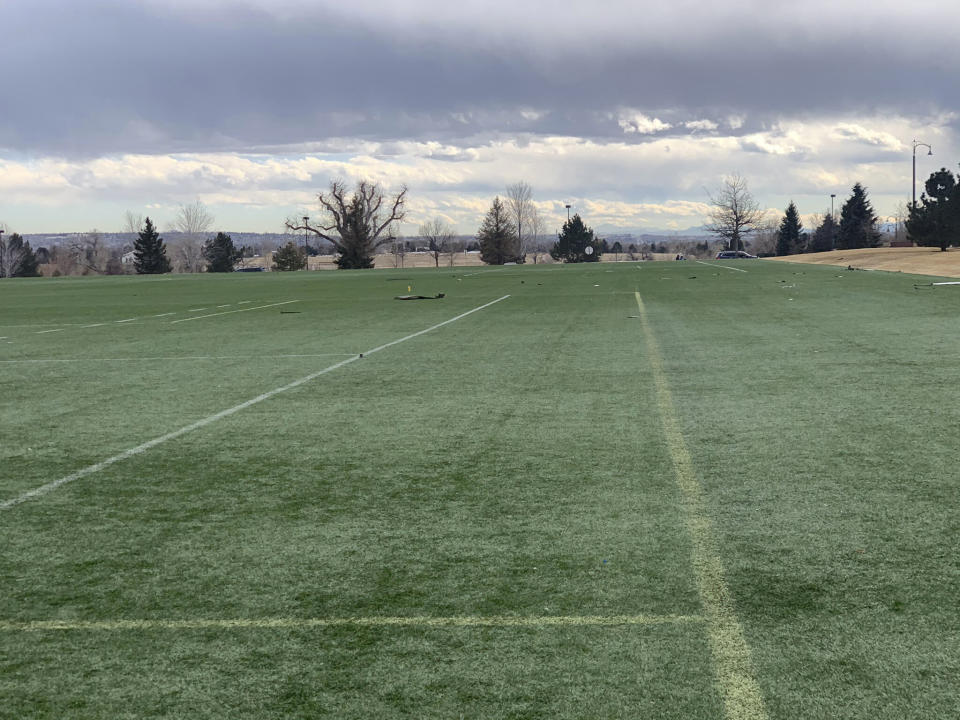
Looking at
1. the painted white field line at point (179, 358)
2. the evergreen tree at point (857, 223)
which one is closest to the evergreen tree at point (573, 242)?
the evergreen tree at point (857, 223)

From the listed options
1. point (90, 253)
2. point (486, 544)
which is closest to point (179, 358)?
point (486, 544)

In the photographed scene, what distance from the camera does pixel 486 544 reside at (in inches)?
187

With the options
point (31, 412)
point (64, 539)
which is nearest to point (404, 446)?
point (64, 539)

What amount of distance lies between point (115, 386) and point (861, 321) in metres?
12.4

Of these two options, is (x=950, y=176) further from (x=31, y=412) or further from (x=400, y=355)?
(x=31, y=412)

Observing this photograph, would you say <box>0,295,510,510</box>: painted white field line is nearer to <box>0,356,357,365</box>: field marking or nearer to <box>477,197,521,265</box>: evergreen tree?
<box>0,356,357,365</box>: field marking

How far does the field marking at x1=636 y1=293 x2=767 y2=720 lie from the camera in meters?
3.12

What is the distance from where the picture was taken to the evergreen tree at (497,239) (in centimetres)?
13225

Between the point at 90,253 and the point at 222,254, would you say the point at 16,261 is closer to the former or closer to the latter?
the point at 222,254

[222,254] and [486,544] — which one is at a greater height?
[222,254]

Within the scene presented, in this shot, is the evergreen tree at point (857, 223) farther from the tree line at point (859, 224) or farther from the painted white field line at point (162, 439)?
the painted white field line at point (162, 439)

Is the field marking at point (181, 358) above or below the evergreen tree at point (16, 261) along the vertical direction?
below

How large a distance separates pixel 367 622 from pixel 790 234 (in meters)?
145

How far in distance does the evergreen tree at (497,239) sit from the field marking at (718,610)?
4973 inches
